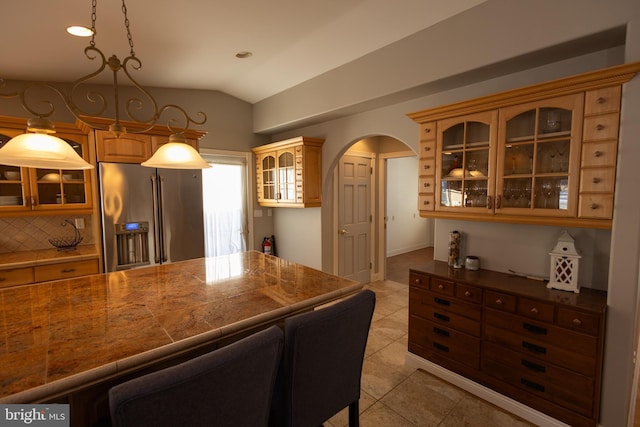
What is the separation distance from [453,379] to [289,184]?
2841mm

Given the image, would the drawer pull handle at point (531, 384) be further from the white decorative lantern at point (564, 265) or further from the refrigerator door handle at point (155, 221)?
the refrigerator door handle at point (155, 221)

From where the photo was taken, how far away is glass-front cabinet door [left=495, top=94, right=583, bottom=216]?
6.22 ft

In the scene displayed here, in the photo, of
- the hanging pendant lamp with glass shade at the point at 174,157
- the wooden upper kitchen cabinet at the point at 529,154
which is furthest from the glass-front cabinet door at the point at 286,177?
the hanging pendant lamp with glass shade at the point at 174,157

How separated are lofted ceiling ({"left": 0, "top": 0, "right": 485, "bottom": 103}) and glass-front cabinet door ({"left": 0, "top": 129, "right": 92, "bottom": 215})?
2.84 ft

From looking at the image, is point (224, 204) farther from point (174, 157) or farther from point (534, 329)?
point (534, 329)

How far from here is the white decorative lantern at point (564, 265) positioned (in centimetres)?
203

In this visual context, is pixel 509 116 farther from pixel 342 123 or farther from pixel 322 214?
pixel 322 214

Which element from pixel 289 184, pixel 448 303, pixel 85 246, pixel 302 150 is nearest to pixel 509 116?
pixel 448 303

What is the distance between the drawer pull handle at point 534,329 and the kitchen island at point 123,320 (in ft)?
4.08

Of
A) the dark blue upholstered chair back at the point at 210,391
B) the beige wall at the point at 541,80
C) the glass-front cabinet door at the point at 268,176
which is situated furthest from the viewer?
the glass-front cabinet door at the point at 268,176

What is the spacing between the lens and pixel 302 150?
3.88 m

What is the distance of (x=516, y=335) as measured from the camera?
210cm

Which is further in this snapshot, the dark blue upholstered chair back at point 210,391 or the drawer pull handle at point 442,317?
the drawer pull handle at point 442,317

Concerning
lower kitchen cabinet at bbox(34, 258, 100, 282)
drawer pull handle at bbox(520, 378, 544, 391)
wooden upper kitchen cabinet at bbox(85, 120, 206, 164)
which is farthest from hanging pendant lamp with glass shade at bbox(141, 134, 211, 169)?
drawer pull handle at bbox(520, 378, 544, 391)
